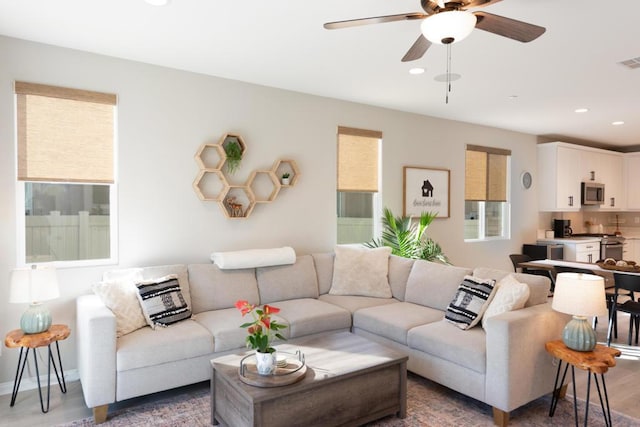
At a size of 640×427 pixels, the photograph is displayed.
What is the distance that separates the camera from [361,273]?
14.6ft

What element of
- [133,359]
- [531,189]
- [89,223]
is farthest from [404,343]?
[531,189]

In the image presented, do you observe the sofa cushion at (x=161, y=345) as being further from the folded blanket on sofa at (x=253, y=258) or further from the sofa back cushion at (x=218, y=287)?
the folded blanket on sofa at (x=253, y=258)

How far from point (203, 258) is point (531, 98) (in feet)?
13.2

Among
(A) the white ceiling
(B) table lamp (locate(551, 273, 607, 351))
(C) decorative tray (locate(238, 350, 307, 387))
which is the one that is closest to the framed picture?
(A) the white ceiling

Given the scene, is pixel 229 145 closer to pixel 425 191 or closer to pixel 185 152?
pixel 185 152

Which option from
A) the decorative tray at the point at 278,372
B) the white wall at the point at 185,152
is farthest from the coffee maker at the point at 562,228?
the decorative tray at the point at 278,372

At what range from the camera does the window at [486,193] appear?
6438mm

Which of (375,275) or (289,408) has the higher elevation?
(375,275)

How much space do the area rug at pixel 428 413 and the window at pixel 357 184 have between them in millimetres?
2392

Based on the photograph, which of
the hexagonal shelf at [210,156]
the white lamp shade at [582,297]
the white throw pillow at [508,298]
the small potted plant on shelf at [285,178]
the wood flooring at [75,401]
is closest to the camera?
the white lamp shade at [582,297]

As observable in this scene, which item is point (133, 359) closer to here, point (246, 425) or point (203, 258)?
point (246, 425)

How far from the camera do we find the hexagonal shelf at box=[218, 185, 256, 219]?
13.8ft

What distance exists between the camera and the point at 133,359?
114 inches

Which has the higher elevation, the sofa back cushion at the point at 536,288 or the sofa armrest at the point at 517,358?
the sofa back cushion at the point at 536,288
